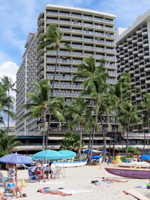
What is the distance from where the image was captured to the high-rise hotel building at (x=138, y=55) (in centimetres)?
7525

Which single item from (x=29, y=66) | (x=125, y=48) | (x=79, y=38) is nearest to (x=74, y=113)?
(x=79, y=38)

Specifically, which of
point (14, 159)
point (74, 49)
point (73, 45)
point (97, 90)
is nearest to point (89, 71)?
point (97, 90)

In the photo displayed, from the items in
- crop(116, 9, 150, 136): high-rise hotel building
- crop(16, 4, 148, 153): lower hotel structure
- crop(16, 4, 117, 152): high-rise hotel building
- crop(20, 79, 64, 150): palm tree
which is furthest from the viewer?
crop(116, 9, 150, 136): high-rise hotel building

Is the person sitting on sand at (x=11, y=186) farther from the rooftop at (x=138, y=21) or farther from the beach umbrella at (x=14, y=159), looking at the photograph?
the rooftop at (x=138, y=21)

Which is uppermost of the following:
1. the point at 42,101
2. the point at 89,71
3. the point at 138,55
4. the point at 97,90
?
the point at 138,55

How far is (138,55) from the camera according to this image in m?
78.3

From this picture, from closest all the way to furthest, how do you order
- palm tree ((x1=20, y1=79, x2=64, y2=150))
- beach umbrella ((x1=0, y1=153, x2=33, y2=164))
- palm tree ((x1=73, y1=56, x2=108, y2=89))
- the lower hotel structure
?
beach umbrella ((x1=0, y1=153, x2=33, y2=164))
palm tree ((x1=20, y1=79, x2=64, y2=150))
palm tree ((x1=73, y1=56, x2=108, y2=89))
the lower hotel structure

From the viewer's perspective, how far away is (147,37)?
76.9 meters

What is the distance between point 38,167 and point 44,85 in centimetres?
1546

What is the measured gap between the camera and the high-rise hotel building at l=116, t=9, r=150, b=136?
75250 millimetres

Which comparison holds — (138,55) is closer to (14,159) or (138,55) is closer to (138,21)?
(138,21)

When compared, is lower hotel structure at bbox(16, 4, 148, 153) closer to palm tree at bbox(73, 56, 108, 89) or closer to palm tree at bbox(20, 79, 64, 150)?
palm tree at bbox(73, 56, 108, 89)

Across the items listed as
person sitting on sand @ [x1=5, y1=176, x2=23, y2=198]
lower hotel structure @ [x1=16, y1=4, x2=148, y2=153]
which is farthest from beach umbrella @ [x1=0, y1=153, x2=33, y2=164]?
lower hotel structure @ [x1=16, y1=4, x2=148, y2=153]

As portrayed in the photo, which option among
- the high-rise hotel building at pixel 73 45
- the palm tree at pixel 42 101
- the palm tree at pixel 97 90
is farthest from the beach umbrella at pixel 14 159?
the high-rise hotel building at pixel 73 45
